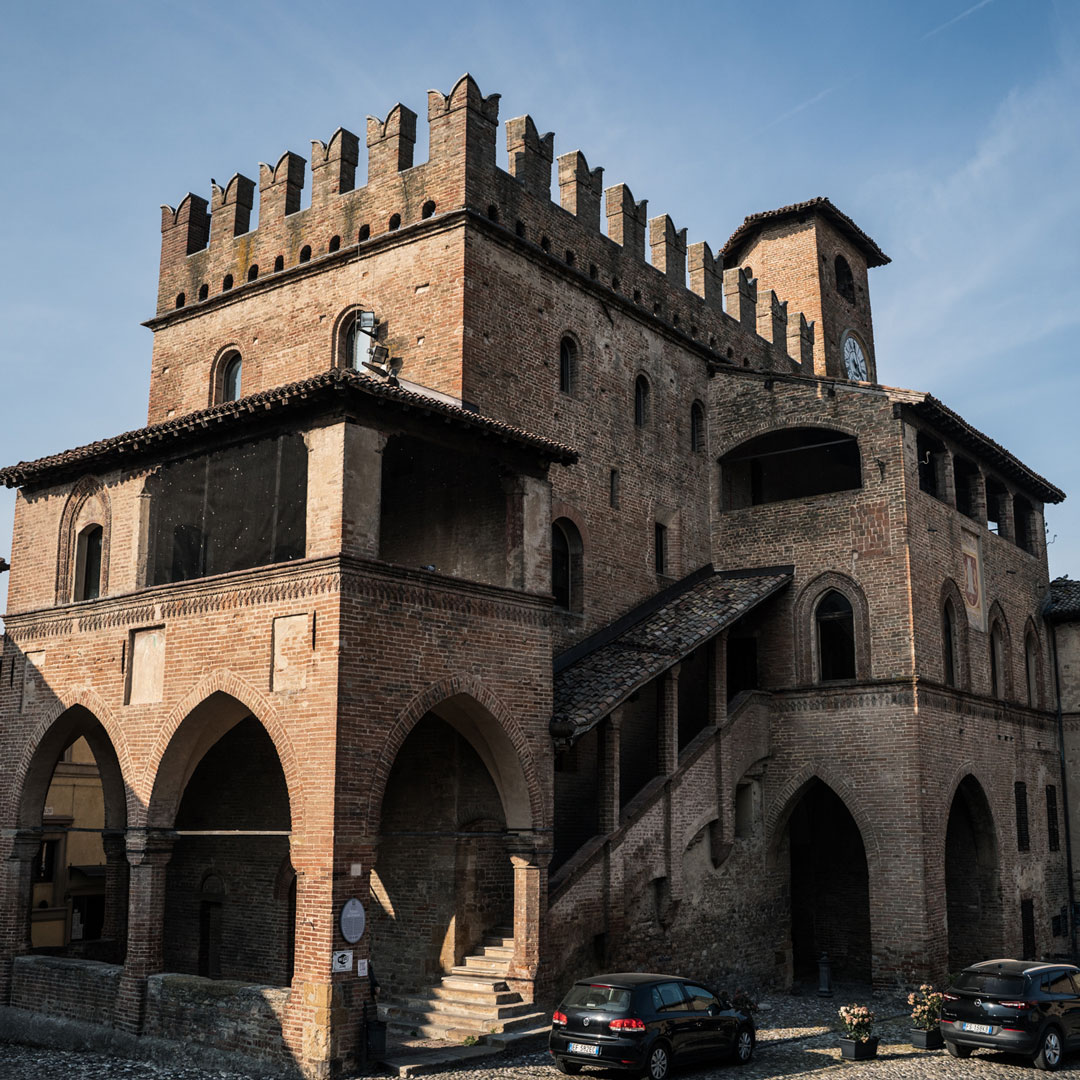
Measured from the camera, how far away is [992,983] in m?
15.1

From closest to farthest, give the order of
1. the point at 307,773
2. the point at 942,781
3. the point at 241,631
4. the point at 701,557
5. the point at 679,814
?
the point at 307,773
the point at 241,631
the point at 679,814
the point at 942,781
the point at 701,557

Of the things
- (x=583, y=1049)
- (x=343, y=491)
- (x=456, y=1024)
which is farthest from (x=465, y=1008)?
(x=343, y=491)

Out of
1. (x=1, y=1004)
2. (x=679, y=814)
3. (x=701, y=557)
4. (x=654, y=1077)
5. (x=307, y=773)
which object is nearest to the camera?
(x=654, y=1077)

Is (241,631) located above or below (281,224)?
below

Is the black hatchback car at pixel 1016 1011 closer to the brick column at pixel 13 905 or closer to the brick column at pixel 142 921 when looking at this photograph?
the brick column at pixel 142 921

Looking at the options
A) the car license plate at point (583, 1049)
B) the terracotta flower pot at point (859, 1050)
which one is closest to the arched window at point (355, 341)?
the car license plate at point (583, 1049)

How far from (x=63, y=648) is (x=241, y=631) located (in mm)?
4192

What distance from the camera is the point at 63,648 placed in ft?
59.0

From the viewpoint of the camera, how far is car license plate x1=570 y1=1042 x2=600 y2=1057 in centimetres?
1317

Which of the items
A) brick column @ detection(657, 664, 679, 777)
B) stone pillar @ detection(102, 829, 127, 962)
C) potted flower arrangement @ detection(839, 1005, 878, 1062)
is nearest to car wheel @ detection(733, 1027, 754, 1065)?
potted flower arrangement @ detection(839, 1005, 878, 1062)

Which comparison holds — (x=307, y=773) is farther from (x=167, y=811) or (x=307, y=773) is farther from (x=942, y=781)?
(x=942, y=781)

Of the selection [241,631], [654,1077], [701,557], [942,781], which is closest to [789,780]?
[942,781]

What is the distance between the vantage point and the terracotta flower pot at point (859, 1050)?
49.4ft

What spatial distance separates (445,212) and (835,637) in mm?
10337
